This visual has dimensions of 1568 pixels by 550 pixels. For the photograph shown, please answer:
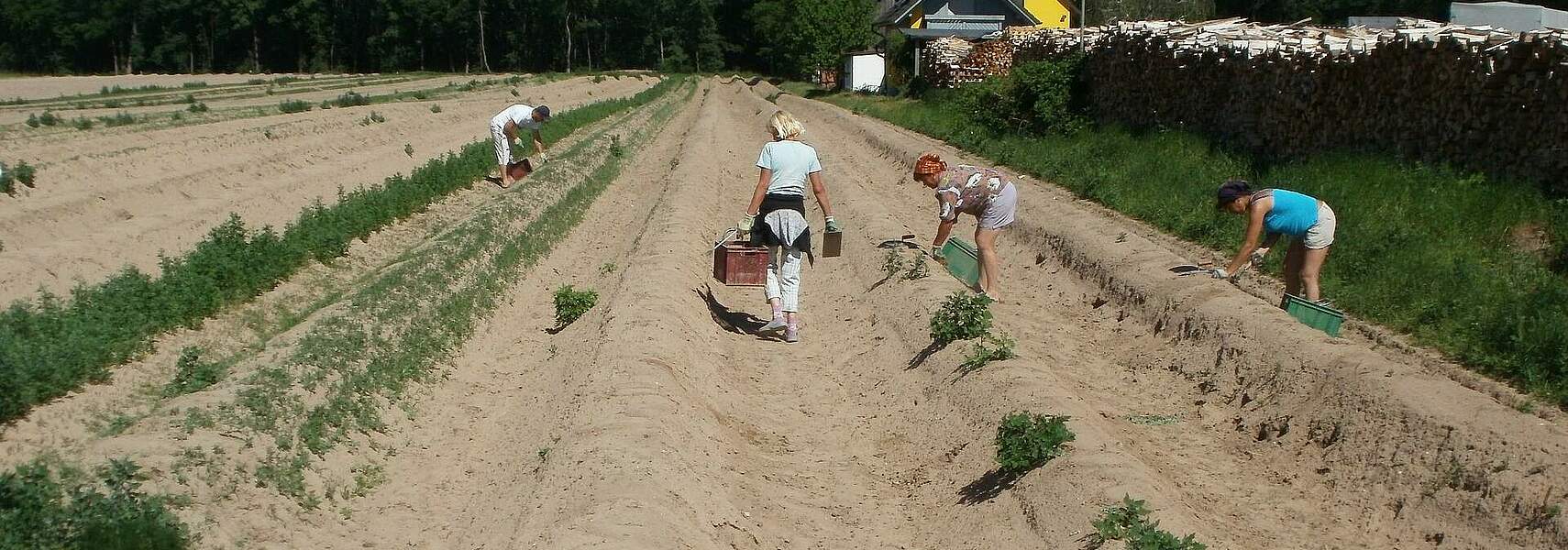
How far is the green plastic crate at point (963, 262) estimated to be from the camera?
464 inches

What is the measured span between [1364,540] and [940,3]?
4987 cm

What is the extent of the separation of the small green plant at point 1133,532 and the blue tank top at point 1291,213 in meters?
4.12

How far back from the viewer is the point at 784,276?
10.1 m

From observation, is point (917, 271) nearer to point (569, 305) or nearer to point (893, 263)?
point (893, 263)

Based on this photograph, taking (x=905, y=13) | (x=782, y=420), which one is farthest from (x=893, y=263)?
(x=905, y=13)

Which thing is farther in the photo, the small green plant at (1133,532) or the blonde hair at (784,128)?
the blonde hair at (784,128)

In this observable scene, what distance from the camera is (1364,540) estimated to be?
247 inches

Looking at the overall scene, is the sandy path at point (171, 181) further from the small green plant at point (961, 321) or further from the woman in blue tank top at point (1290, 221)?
the woman in blue tank top at point (1290, 221)

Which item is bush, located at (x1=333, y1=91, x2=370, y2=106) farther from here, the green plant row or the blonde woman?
the blonde woman

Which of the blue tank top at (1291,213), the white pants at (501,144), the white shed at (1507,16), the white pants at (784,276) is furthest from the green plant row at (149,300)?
the white shed at (1507,16)

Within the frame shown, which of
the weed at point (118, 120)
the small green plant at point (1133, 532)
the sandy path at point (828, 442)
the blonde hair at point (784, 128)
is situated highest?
the blonde hair at point (784, 128)

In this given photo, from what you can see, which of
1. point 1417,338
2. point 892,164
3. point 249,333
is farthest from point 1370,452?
point 892,164

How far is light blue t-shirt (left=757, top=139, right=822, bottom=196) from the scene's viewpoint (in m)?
9.62

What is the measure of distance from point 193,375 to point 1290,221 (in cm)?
787
